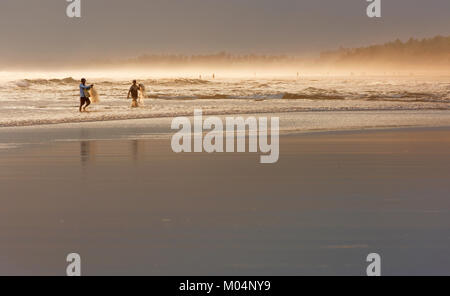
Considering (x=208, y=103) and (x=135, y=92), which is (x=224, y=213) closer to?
(x=135, y=92)

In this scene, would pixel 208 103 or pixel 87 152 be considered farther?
pixel 208 103

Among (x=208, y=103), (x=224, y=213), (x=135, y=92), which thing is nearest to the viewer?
(x=224, y=213)

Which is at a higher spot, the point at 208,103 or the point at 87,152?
the point at 87,152

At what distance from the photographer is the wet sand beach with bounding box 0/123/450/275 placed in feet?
21.0

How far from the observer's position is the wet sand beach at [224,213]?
640cm

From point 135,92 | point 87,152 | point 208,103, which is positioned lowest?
point 208,103

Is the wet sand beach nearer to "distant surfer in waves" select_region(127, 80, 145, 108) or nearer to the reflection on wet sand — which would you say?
the reflection on wet sand

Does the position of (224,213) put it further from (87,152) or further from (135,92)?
(135,92)

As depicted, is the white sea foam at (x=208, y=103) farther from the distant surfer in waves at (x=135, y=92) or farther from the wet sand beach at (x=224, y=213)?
the wet sand beach at (x=224, y=213)

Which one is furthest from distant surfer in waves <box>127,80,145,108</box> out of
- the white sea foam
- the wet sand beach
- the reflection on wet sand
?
the wet sand beach

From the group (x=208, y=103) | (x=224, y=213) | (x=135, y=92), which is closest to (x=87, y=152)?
(x=224, y=213)

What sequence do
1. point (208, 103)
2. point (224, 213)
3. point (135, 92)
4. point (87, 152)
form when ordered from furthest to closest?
point (208, 103) < point (135, 92) < point (87, 152) < point (224, 213)

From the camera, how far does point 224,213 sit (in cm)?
855
